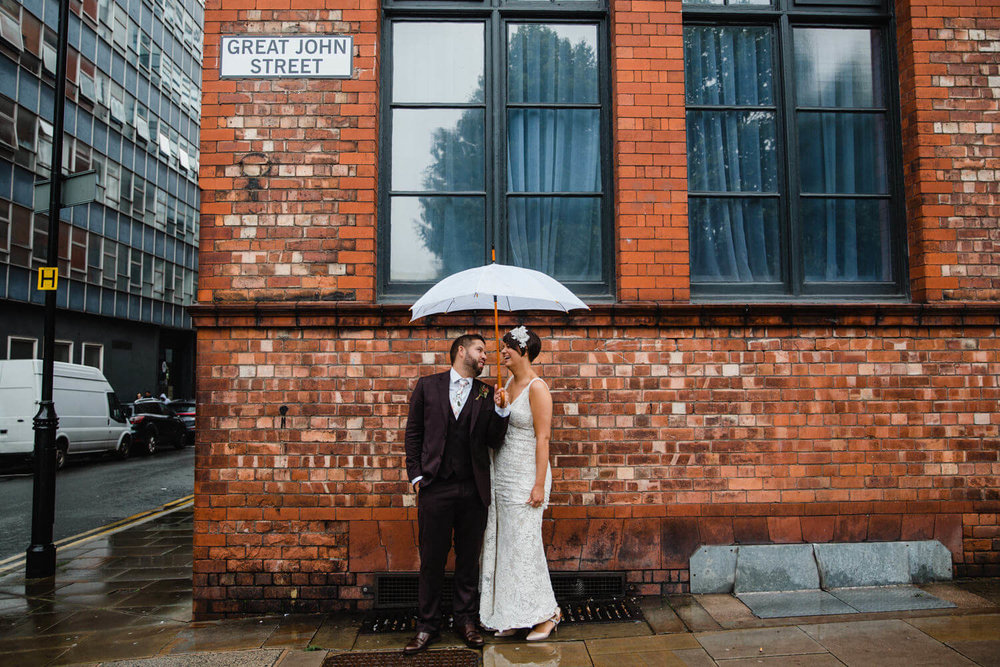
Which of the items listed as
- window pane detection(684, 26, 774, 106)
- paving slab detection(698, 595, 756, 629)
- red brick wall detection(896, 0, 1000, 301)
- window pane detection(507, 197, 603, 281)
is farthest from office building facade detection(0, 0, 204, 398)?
red brick wall detection(896, 0, 1000, 301)

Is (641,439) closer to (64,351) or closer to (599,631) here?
(599,631)

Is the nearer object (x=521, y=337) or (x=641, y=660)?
(x=641, y=660)

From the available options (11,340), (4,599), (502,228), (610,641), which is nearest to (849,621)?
(610,641)

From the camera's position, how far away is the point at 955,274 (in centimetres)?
507

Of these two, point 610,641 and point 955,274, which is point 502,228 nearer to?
point 610,641

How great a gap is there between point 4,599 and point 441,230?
4715 millimetres

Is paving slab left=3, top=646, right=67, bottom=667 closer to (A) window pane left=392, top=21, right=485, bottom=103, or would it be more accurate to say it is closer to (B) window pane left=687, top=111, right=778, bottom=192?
(A) window pane left=392, top=21, right=485, bottom=103

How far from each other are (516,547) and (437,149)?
126 inches

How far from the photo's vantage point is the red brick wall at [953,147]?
5074 millimetres

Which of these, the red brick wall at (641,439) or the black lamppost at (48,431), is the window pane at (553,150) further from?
the black lamppost at (48,431)

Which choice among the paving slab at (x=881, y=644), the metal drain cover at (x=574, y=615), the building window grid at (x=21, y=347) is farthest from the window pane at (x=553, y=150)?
the building window grid at (x=21, y=347)

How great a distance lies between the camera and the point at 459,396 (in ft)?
13.4

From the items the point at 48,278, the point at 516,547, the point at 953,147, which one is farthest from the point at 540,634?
the point at 48,278

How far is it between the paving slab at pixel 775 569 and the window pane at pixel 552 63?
3.78 m
